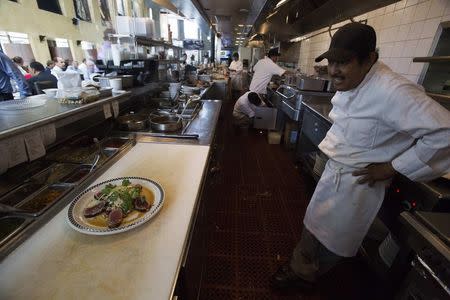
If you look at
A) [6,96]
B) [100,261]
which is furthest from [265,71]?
[6,96]

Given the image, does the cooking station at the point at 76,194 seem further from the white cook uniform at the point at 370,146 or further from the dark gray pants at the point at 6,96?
the dark gray pants at the point at 6,96

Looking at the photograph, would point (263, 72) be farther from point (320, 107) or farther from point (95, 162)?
point (95, 162)

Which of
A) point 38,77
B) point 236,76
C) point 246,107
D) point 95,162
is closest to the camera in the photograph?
point 95,162

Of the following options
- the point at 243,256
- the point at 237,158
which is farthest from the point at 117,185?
the point at 237,158

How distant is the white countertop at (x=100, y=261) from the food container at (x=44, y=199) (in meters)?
0.08

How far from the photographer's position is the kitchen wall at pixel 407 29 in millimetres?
2162

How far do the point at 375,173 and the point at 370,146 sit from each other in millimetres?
143

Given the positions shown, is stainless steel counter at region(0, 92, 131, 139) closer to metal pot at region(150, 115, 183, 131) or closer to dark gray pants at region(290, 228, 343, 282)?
metal pot at region(150, 115, 183, 131)

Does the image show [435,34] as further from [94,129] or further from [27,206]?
[27,206]

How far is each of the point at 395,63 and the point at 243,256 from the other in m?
2.78

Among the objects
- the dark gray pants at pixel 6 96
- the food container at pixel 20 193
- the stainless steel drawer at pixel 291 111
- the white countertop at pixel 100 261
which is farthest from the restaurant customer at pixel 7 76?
the stainless steel drawer at pixel 291 111

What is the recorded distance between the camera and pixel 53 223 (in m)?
0.88

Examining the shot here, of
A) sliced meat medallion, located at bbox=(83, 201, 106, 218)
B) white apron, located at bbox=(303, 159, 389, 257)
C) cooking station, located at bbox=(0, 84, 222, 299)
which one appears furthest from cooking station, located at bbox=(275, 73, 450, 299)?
sliced meat medallion, located at bbox=(83, 201, 106, 218)

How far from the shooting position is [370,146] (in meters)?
1.17
